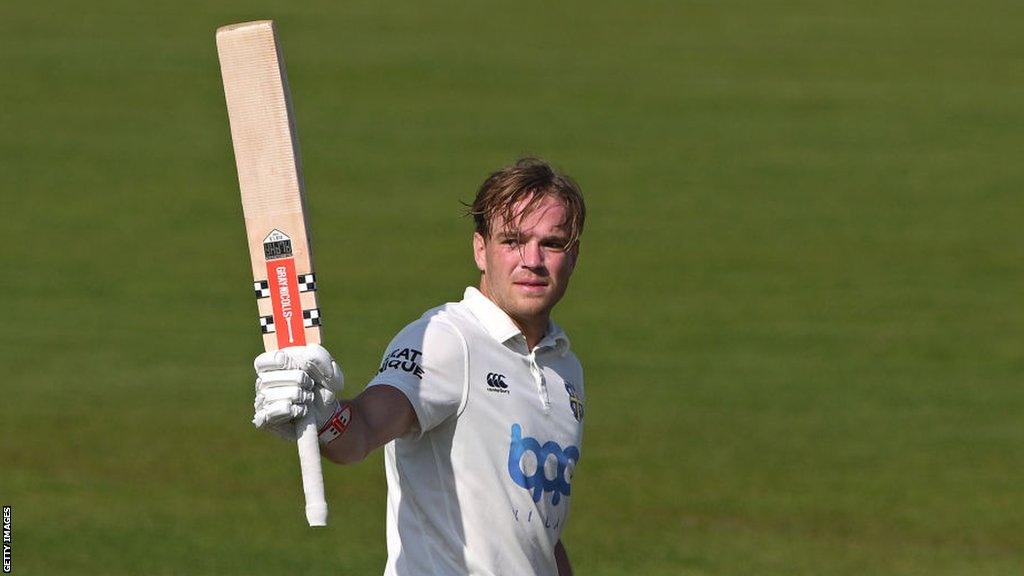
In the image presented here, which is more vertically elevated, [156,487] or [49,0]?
[49,0]

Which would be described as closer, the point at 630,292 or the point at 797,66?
the point at 630,292

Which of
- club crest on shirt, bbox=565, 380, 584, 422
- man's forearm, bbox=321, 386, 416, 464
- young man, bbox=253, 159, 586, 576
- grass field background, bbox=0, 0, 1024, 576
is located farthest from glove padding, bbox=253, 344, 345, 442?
grass field background, bbox=0, 0, 1024, 576

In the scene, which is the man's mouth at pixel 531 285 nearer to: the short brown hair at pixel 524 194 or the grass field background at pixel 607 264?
the short brown hair at pixel 524 194

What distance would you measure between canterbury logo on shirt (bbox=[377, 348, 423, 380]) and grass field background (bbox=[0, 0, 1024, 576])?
17.2 feet

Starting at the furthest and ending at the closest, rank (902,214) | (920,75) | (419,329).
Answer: (920,75) → (902,214) → (419,329)

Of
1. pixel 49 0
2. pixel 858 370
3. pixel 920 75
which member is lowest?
pixel 858 370

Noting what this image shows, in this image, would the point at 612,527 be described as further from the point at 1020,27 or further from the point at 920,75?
the point at 1020,27

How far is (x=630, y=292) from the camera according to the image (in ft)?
56.5

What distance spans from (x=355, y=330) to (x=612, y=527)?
4.97 metres

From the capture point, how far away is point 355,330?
15.9 meters

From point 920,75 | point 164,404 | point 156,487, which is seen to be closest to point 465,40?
point 920,75

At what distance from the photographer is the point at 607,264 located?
17938mm

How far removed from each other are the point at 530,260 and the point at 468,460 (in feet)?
2.05

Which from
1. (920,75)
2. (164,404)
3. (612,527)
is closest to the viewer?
(612,527)
